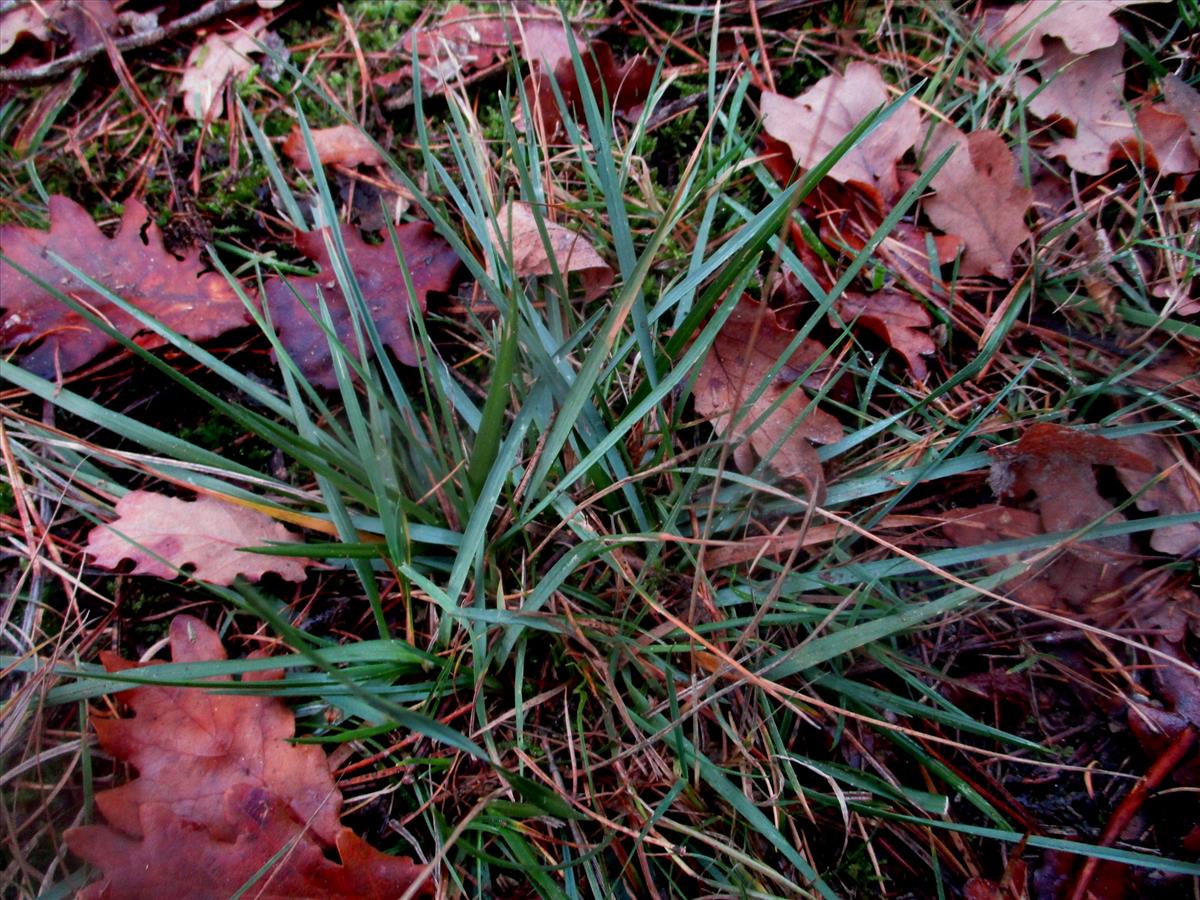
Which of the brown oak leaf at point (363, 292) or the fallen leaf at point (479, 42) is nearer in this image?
the brown oak leaf at point (363, 292)

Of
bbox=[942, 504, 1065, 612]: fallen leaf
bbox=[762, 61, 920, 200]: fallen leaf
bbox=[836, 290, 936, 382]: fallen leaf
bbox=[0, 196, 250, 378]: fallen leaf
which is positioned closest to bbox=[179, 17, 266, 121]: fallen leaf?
bbox=[0, 196, 250, 378]: fallen leaf

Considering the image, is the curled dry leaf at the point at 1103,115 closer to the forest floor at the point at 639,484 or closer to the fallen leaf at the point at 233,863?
the forest floor at the point at 639,484

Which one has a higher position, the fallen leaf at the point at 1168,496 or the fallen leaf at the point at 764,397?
the fallen leaf at the point at 764,397

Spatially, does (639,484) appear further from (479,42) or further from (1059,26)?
(1059,26)

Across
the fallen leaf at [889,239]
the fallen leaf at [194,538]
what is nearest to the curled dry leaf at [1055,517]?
the fallen leaf at [889,239]

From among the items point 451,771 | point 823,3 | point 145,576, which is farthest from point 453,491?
point 823,3

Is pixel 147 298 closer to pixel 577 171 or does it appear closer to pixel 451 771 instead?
pixel 577 171
